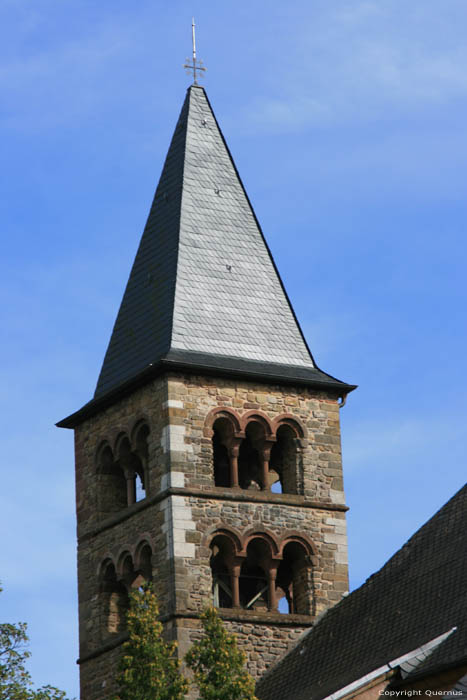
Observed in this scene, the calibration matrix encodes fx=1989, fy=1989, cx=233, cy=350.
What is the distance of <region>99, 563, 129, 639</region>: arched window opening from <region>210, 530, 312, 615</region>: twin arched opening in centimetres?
206

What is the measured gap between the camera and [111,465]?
4122 centimetres

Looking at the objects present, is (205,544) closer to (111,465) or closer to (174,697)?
(111,465)

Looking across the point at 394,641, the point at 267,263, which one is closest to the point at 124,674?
the point at 394,641

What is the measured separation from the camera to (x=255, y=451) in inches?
1617

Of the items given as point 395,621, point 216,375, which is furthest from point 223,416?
→ point 395,621

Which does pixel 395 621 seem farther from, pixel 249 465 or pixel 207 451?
pixel 249 465

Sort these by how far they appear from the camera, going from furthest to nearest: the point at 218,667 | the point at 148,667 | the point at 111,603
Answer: the point at 111,603 → the point at 218,667 → the point at 148,667

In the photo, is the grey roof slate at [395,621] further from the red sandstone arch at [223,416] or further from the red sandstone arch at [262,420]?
the red sandstone arch at [223,416]

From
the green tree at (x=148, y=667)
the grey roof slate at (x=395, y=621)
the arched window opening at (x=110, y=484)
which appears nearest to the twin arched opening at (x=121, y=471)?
the arched window opening at (x=110, y=484)

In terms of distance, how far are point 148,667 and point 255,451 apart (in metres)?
12.0

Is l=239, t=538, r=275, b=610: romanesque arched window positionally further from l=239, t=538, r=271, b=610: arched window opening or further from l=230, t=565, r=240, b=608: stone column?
l=230, t=565, r=240, b=608: stone column

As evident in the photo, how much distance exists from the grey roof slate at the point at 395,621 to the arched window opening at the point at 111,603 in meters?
3.79

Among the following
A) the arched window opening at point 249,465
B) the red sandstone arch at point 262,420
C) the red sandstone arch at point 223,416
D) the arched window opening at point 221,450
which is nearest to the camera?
the red sandstone arch at point 223,416

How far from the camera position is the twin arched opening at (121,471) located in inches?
1578
